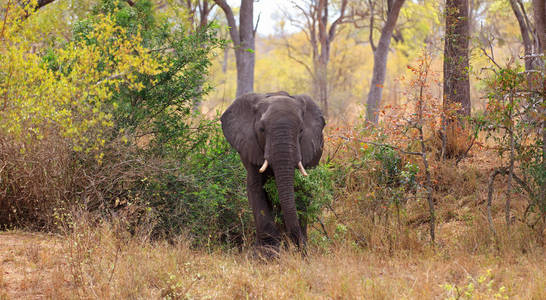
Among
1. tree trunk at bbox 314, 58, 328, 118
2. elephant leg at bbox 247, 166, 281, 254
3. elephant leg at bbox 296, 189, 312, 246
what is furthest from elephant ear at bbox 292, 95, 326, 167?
tree trunk at bbox 314, 58, 328, 118

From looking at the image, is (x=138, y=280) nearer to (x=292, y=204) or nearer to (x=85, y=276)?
(x=85, y=276)

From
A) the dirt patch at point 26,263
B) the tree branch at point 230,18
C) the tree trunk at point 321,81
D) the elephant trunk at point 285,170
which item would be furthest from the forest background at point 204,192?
the tree trunk at point 321,81

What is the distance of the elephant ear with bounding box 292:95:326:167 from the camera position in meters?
6.56

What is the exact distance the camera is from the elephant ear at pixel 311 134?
6559 millimetres

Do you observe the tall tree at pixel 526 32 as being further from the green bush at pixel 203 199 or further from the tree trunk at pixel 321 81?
the tree trunk at pixel 321 81

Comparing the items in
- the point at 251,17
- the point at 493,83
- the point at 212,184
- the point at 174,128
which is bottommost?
the point at 212,184

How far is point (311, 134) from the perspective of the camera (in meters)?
6.68

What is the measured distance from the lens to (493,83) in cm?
646

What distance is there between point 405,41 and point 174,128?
101ft

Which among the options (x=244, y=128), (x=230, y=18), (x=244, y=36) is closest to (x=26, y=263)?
(x=244, y=128)

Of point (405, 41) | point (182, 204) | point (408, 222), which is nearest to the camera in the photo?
point (182, 204)

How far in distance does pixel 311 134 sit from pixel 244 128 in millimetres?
872

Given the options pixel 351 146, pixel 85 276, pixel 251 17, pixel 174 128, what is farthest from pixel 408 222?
pixel 251 17

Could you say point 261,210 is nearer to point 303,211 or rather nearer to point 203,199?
point 303,211
